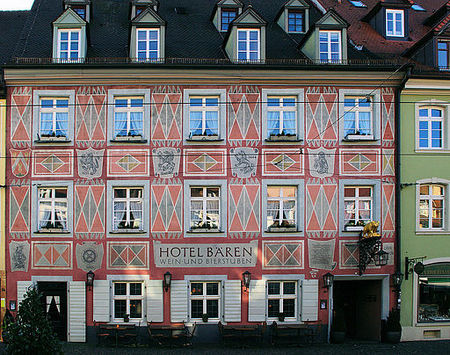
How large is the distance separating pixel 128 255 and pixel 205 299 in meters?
3.07

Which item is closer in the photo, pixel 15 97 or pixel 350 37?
pixel 15 97

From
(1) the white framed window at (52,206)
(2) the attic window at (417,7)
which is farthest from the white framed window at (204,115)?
(2) the attic window at (417,7)

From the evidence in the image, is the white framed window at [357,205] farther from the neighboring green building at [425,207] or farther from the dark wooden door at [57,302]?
the dark wooden door at [57,302]

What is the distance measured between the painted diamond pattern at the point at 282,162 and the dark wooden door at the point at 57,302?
8.48m

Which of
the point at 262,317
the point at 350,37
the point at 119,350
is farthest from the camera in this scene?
the point at 350,37

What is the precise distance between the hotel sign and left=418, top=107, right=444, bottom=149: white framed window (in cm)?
729

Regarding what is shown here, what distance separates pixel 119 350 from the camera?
1831cm

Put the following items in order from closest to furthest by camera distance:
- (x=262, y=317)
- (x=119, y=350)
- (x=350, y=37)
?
(x=119, y=350) < (x=262, y=317) < (x=350, y=37)

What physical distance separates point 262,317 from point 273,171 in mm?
5087

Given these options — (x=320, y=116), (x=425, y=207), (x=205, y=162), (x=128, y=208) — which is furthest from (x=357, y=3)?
(x=128, y=208)

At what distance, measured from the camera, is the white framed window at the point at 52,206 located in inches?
771

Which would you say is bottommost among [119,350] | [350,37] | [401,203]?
[119,350]

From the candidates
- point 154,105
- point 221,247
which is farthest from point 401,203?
point 154,105

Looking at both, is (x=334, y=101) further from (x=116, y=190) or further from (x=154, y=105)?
(x=116, y=190)
